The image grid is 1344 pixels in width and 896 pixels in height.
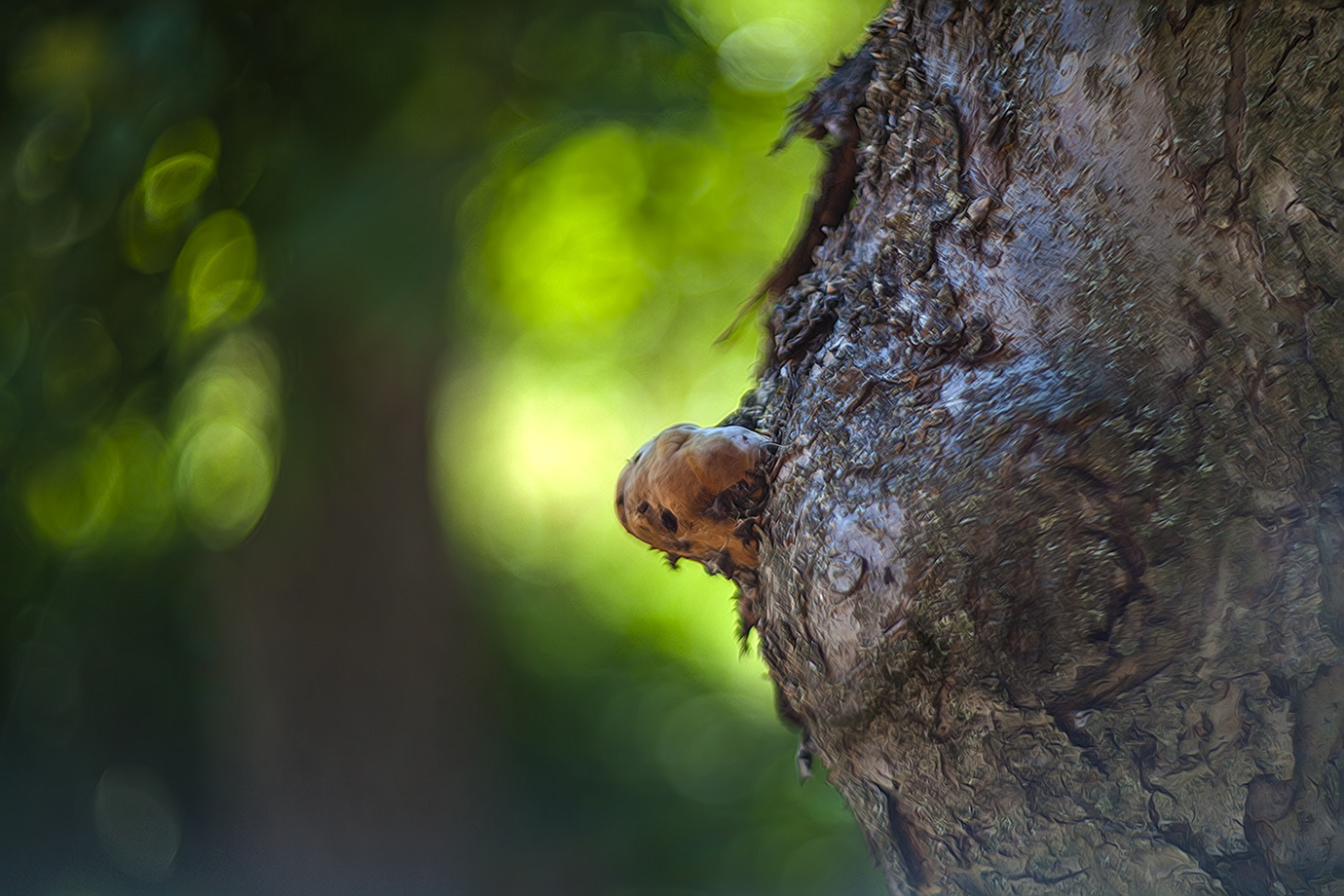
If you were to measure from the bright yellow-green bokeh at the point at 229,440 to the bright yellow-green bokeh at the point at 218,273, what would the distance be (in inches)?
3.1

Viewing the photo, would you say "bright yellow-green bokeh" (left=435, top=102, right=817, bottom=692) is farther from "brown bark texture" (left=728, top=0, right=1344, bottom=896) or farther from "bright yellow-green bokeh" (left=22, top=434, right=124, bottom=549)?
"brown bark texture" (left=728, top=0, right=1344, bottom=896)

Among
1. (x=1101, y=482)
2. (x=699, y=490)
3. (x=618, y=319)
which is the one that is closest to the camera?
(x=1101, y=482)

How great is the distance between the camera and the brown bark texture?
0.45m

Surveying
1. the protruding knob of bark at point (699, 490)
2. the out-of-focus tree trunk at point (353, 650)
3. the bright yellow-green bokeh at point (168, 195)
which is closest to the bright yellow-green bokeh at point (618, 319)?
the out-of-focus tree trunk at point (353, 650)

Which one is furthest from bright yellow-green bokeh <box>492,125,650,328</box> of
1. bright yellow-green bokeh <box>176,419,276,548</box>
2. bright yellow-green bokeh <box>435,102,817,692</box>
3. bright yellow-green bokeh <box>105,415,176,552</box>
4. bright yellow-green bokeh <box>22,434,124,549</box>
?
bright yellow-green bokeh <box>22,434,124,549</box>

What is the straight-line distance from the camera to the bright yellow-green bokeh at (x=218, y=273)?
2.37m

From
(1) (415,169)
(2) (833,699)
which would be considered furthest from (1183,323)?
(1) (415,169)

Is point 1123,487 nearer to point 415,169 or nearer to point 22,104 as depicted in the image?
point 415,169

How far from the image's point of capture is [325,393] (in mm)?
2436

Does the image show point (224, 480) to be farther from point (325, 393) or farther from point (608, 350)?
point (608, 350)

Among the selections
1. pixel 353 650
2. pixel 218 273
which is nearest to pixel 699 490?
pixel 353 650

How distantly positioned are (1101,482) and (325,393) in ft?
7.49

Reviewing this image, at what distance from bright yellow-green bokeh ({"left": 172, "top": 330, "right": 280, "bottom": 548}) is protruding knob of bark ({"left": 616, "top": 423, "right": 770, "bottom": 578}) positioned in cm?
213

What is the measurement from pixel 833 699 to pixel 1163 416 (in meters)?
0.25
